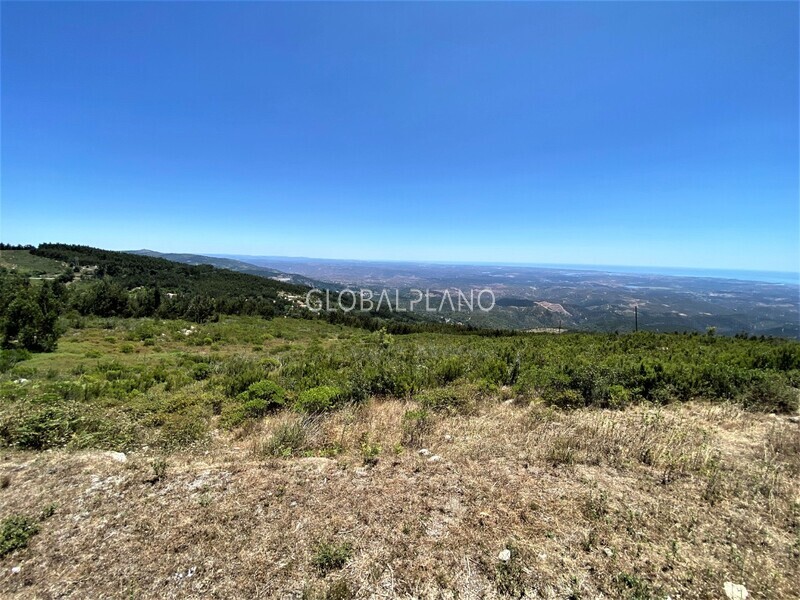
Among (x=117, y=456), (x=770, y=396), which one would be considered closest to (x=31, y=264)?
(x=117, y=456)

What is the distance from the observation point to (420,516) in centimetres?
327

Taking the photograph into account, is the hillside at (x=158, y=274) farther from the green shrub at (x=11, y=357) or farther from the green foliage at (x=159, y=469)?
the green foliage at (x=159, y=469)

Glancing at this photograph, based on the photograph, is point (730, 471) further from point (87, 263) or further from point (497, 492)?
point (87, 263)

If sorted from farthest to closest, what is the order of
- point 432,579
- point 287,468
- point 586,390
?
point 586,390
point 287,468
point 432,579

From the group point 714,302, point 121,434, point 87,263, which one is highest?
point 87,263

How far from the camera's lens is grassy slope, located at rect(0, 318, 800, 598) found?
2.61m

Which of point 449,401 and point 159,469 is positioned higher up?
point 159,469

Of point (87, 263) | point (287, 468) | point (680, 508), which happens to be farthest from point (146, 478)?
point (87, 263)

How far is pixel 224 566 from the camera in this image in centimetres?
273

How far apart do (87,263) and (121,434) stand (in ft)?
230

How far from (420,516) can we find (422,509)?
0.35 feet

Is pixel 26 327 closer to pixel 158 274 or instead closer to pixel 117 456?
pixel 117 456

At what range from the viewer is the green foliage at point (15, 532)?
286 cm

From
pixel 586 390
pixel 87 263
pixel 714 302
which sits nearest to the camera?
pixel 586 390
